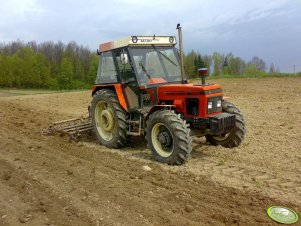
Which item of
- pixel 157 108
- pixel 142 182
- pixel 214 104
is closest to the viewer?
pixel 142 182

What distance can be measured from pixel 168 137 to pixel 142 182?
4.12 feet

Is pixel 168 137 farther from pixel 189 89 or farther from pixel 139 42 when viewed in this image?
pixel 139 42

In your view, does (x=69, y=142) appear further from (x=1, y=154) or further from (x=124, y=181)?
(x=124, y=181)

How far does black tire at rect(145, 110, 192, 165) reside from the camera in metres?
6.43

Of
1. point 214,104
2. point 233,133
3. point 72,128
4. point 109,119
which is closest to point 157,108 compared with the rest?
point 214,104

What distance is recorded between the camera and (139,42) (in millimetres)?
7754

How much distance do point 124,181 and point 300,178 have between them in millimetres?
2774

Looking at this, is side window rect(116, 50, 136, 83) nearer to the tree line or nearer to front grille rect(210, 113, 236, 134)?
front grille rect(210, 113, 236, 134)

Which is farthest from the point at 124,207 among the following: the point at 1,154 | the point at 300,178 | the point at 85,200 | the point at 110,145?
the point at 1,154

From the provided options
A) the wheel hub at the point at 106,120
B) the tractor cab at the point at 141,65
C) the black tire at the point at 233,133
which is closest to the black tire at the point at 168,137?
the tractor cab at the point at 141,65

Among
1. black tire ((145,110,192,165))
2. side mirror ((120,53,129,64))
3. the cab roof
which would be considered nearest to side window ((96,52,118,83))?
the cab roof

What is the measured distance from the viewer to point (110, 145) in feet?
26.9

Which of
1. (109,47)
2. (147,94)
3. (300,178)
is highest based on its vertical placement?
(109,47)

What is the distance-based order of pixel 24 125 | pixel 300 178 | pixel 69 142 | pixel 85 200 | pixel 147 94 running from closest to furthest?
pixel 85 200 → pixel 300 178 → pixel 147 94 → pixel 69 142 → pixel 24 125
